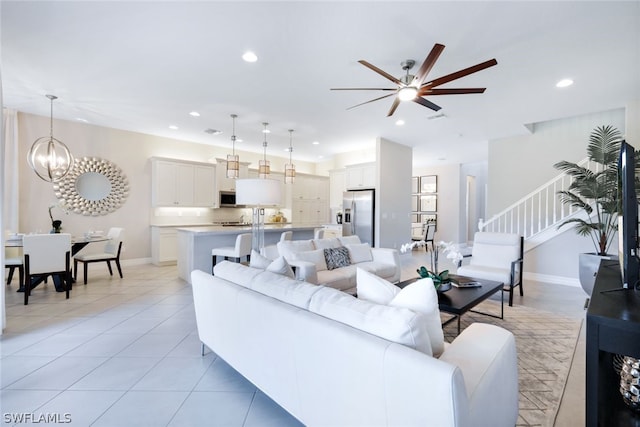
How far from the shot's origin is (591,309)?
114cm

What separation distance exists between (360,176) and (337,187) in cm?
98

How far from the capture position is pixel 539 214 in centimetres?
489

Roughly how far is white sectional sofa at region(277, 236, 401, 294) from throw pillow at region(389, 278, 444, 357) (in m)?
1.79

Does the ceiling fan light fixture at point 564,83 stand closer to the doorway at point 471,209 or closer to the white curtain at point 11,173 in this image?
the doorway at point 471,209

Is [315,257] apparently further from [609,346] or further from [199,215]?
[199,215]

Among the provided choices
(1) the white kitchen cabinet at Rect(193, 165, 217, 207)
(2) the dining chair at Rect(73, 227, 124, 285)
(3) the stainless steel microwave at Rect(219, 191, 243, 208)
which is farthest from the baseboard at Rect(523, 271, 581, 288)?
(2) the dining chair at Rect(73, 227, 124, 285)

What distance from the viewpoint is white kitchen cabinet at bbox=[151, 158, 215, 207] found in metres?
6.15

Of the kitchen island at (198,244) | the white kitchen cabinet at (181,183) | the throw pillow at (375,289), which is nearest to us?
the throw pillow at (375,289)

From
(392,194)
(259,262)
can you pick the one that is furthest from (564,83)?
(259,262)

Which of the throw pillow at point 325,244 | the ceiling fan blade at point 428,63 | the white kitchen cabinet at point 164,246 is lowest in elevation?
the white kitchen cabinet at point 164,246

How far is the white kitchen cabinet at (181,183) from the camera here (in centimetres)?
615

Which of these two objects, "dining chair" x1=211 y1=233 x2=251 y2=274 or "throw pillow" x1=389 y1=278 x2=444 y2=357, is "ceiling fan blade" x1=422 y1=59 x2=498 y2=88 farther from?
"dining chair" x1=211 y1=233 x2=251 y2=274

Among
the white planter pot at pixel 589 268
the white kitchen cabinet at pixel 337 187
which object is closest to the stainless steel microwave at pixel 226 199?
the white kitchen cabinet at pixel 337 187

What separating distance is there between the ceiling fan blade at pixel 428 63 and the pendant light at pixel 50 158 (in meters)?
5.56
